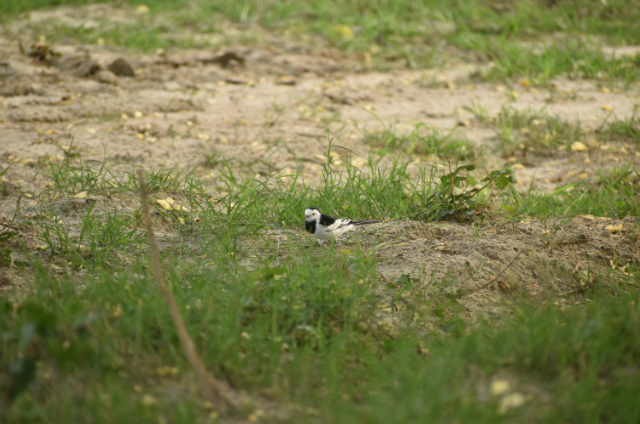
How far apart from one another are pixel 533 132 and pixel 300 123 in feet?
6.37

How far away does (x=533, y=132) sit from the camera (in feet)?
19.5

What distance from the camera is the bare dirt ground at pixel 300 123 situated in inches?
147

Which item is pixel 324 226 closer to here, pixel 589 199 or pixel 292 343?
pixel 292 343

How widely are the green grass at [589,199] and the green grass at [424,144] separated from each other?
0.76 meters

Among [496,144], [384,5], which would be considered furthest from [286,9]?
[496,144]

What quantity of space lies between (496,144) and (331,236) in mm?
2722

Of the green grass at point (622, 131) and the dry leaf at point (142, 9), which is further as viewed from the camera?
the dry leaf at point (142, 9)

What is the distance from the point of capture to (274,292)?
303 centimetres

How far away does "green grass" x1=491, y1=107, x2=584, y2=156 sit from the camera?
19.0ft

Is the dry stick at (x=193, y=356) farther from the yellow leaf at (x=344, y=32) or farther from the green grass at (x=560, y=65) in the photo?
the yellow leaf at (x=344, y=32)

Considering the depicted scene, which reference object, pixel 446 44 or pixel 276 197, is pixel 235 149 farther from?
pixel 446 44

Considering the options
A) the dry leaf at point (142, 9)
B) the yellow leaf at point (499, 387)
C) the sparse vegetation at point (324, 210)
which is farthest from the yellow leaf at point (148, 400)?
the dry leaf at point (142, 9)

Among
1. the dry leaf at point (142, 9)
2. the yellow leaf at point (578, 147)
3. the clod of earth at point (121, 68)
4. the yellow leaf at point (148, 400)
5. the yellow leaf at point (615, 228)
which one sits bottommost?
the yellow leaf at point (615, 228)

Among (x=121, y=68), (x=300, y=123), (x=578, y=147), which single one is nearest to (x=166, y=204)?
(x=300, y=123)
